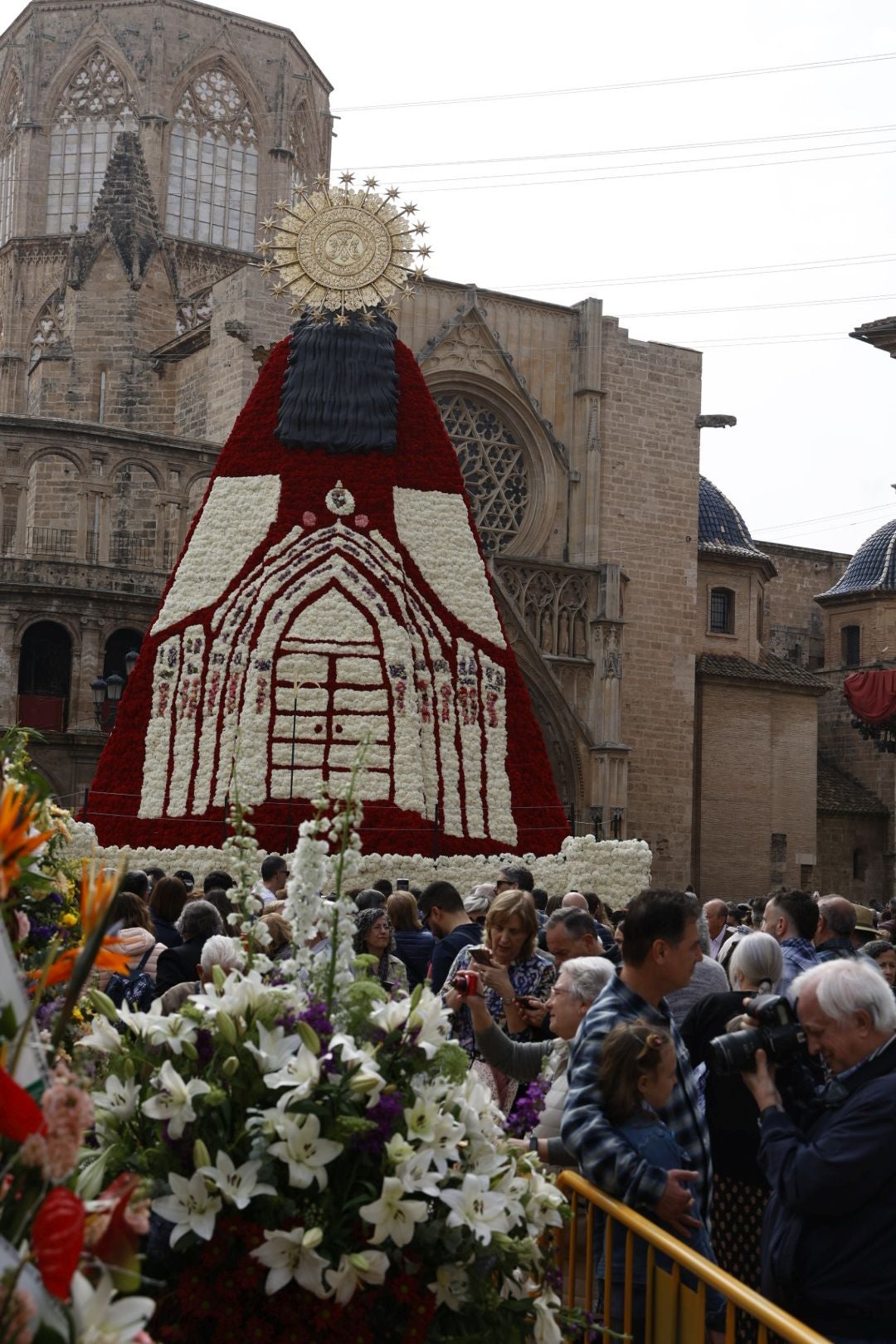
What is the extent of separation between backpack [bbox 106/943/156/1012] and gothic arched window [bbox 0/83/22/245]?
37.3 meters

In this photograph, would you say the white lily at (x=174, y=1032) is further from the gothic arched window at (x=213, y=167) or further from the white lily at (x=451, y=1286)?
the gothic arched window at (x=213, y=167)

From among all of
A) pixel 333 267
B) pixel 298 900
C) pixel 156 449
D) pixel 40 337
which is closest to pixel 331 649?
pixel 333 267

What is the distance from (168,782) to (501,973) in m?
11.9

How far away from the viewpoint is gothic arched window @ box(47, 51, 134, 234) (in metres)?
41.4

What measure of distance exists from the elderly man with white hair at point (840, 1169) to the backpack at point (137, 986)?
11.9 feet

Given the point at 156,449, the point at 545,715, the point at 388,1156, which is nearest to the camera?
the point at 388,1156

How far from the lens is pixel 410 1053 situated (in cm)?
355

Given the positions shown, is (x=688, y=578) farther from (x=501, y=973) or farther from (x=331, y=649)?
(x=501, y=973)

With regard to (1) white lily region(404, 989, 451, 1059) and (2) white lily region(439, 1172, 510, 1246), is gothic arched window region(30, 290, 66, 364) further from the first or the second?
(2) white lily region(439, 1172, 510, 1246)

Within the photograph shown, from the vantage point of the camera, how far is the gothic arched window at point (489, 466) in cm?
3061

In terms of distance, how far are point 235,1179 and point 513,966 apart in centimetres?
307

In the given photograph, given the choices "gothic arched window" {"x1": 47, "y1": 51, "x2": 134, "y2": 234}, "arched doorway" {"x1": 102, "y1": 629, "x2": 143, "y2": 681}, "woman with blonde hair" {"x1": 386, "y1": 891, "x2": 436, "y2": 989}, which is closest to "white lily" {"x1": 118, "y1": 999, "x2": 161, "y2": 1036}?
"woman with blonde hair" {"x1": 386, "y1": 891, "x2": 436, "y2": 989}

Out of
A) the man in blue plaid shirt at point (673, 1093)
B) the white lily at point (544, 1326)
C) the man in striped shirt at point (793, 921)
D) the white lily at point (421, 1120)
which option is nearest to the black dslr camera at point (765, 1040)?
the man in blue plaid shirt at point (673, 1093)

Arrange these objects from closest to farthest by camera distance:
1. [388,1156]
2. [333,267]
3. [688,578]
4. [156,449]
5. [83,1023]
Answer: [388,1156], [83,1023], [333,267], [156,449], [688,578]
